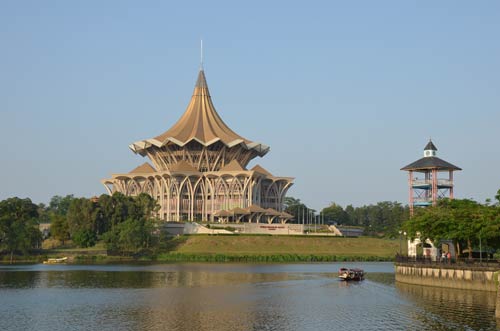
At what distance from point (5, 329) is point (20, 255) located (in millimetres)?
71191

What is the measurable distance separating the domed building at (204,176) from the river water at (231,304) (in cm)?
7287

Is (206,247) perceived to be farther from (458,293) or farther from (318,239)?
(458,293)

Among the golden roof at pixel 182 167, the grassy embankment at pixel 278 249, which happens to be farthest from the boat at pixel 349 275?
the golden roof at pixel 182 167

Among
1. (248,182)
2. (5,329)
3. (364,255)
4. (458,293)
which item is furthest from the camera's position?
(248,182)

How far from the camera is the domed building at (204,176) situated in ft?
479

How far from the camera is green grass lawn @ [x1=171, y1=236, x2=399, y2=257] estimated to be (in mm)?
112500

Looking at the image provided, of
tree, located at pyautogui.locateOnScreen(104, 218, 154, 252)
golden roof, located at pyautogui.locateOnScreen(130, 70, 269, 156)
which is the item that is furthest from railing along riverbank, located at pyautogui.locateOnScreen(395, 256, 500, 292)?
golden roof, located at pyautogui.locateOnScreen(130, 70, 269, 156)

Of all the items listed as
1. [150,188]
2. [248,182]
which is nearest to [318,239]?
[248,182]

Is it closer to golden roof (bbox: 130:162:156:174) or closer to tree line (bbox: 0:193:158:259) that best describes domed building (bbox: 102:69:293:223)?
golden roof (bbox: 130:162:156:174)

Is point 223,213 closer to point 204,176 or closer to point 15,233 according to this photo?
point 204,176

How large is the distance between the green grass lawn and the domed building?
22.0 meters

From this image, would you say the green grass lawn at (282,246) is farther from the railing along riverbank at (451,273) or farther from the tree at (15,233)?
the railing along riverbank at (451,273)

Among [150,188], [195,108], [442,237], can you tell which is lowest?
[442,237]

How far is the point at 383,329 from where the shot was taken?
128 feet
